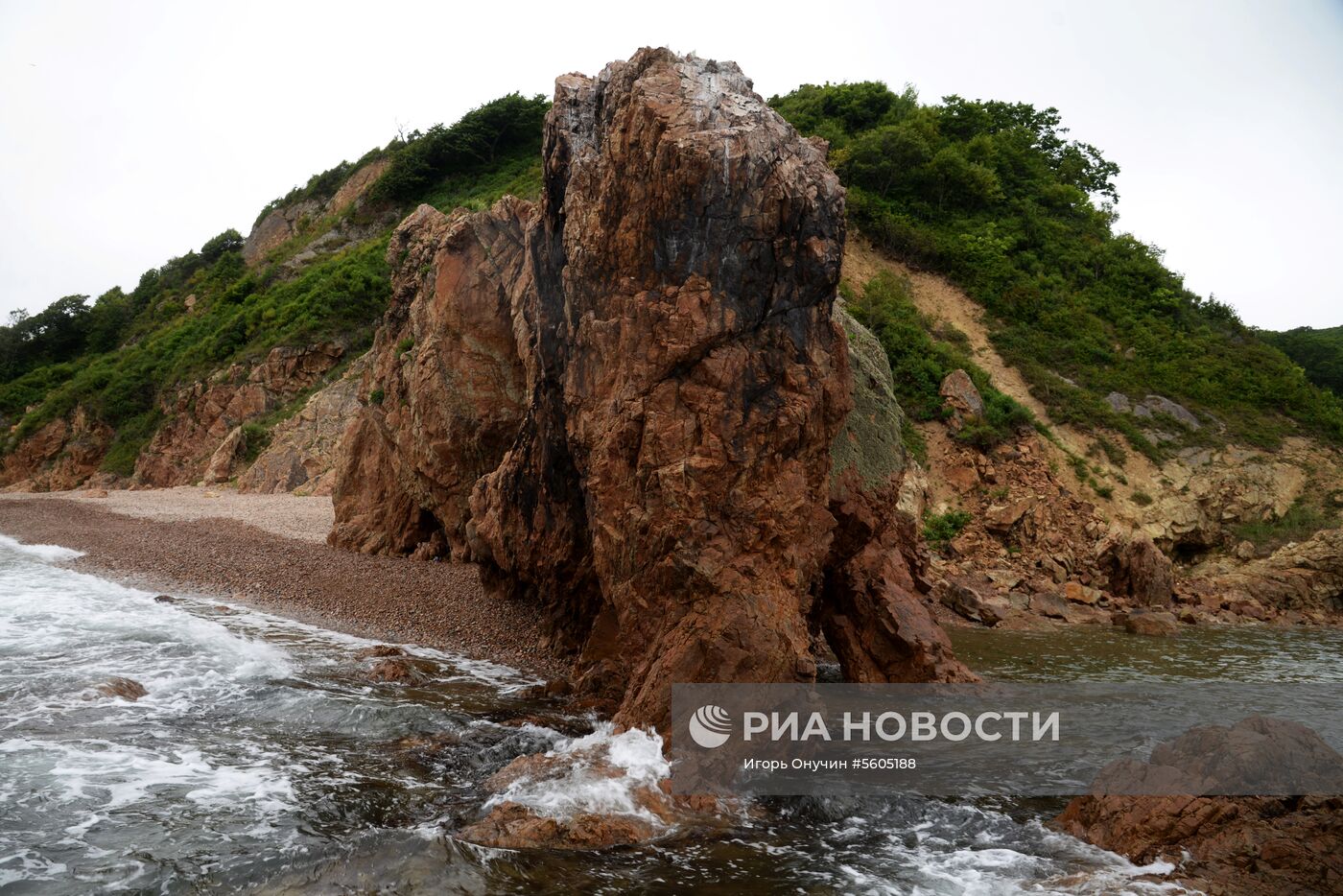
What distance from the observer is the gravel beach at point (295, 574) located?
42.2ft

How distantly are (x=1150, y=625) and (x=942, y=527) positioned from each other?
5509 mm

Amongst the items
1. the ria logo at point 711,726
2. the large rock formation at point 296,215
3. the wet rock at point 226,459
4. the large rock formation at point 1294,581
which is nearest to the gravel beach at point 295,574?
the ria logo at point 711,726

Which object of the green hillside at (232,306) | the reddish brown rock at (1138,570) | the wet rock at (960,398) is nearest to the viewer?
the reddish brown rock at (1138,570)

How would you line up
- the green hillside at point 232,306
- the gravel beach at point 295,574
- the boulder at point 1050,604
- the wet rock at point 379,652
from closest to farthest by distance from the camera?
1. the wet rock at point 379,652
2. the gravel beach at point 295,574
3. the boulder at point 1050,604
4. the green hillside at point 232,306

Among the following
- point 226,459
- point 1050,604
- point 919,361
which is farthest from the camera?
point 226,459

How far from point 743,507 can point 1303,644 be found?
13754mm

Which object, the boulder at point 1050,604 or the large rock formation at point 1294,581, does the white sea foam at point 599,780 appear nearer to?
the boulder at point 1050,604

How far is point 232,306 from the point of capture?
143 feet

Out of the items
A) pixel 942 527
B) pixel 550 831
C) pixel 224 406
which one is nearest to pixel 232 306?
pixel 224 406

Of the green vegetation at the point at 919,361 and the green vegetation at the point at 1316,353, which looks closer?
the green vegetation at the point at 919,361

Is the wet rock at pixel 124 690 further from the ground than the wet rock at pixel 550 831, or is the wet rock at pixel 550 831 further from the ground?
the wet rock at pixel 550 831

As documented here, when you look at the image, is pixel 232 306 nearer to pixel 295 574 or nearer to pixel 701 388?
pixel 295 574

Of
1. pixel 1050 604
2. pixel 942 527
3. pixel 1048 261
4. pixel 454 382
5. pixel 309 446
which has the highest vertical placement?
pixel 1048 261

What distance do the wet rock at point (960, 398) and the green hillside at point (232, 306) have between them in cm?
2078
